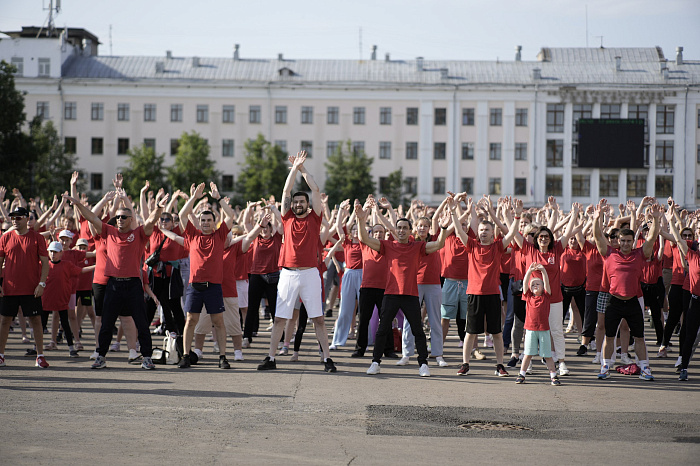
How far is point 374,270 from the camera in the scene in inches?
492

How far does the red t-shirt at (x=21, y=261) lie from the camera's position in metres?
11.3

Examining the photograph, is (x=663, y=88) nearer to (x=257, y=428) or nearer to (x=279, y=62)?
(x=279, y=62)

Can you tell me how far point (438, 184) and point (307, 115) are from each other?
454 inches

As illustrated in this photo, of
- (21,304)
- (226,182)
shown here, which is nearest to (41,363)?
(21,304)

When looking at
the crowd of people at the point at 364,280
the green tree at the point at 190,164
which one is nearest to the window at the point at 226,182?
the green tree at the point at 190,164

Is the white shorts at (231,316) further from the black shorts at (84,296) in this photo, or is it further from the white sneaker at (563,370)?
the white sneaker at (563,370)

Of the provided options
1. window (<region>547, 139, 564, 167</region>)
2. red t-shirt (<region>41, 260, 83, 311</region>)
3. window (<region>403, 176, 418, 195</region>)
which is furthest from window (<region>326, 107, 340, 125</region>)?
red t-shirt (<region>41, 260, 83, 311</region>)

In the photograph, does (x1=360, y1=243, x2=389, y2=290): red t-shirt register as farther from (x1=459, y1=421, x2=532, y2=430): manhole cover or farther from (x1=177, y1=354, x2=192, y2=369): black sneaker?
(x1=459, y1=421, x2=532, y2=430): manhole cover

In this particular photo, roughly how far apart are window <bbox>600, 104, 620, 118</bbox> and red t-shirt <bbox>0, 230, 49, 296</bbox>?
60.6 meters

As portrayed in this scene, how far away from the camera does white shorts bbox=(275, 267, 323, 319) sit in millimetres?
11148

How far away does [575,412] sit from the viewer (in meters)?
8.84

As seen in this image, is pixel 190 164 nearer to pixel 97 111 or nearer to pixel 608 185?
pixel 97 111

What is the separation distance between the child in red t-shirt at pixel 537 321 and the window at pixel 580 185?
57322mm

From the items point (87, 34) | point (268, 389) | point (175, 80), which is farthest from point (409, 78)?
point (268, 389)
